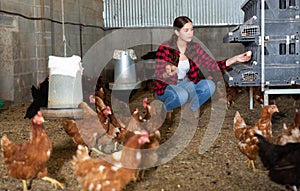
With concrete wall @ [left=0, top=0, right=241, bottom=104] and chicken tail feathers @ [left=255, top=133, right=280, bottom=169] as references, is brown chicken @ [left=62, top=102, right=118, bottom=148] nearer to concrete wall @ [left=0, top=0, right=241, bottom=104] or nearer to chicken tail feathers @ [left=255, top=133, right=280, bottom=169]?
chicken tail feathers @ [left=255, top=133, right=280, bottom=169]

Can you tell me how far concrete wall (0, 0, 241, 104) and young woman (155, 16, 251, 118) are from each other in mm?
2317

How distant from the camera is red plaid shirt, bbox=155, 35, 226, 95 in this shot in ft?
15.0

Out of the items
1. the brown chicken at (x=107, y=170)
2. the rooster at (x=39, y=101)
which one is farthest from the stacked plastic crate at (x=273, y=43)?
the brown chicken at (x=107, y=170)

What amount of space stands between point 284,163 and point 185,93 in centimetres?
227

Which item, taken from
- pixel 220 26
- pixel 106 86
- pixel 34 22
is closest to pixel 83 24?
pixel 106 86

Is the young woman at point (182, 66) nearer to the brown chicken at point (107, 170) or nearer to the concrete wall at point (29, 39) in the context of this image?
the brown chicken at point (107, 170)

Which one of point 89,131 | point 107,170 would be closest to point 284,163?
point 107,170

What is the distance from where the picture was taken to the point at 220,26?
9.49 m

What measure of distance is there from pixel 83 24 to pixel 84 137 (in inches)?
211

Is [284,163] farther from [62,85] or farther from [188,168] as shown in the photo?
[62,85]

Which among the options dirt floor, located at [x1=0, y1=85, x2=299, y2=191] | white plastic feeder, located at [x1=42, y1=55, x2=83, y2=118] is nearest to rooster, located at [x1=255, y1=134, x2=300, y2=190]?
dirt floor, located at [x1=0, y1=85, x2=299, y2=191]

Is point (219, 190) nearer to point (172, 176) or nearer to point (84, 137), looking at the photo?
point (172, 176)

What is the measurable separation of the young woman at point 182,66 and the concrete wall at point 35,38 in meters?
2.32

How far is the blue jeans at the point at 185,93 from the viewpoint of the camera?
4.62 m
